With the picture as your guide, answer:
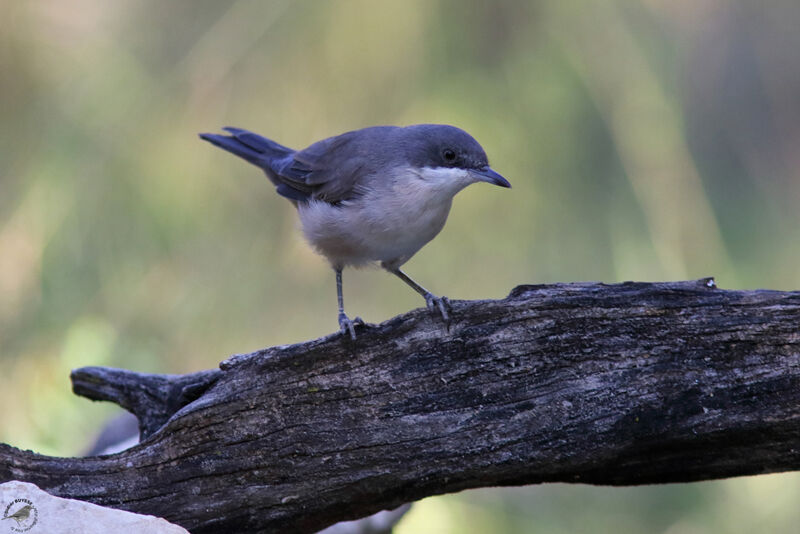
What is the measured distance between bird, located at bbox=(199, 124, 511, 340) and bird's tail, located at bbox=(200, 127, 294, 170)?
0.93 feet

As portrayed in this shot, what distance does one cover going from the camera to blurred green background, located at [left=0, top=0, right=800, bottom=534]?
10.8 ft

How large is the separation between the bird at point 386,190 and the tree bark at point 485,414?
0.31m

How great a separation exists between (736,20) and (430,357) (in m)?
2.44

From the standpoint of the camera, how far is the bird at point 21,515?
→ 5.95 ft

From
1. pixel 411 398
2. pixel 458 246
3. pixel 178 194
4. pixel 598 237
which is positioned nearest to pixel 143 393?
pixel 411 398

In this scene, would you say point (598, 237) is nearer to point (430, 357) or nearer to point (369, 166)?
point (369, 166)

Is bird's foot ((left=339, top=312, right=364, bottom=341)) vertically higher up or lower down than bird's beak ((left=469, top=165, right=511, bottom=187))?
lower down

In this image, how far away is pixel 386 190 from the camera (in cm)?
254

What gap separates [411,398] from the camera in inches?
80.3

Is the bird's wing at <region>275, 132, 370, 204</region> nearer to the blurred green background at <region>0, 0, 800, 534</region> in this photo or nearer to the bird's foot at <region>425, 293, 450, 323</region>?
the blurred green background at <region>0, 0, 800, 534</region>

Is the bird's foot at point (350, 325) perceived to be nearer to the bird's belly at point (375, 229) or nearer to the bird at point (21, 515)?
the bird's belly at point (375, 229)

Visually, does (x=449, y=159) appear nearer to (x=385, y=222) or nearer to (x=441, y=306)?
(x=385, y=222)

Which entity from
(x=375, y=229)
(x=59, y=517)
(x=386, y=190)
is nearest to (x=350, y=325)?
(x=375, y=229)

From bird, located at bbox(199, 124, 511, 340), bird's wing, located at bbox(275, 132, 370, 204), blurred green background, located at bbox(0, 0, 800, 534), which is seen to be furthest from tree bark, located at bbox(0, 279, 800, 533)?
blurred green background, located at bbox(0, 0, 800, 534)
